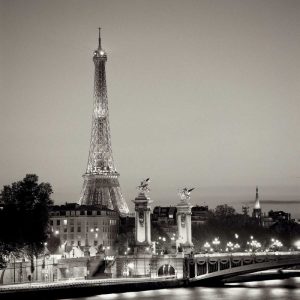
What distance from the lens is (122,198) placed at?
419 ft

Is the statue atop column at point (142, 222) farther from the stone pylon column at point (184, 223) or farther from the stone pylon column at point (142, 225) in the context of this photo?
the stone pylon column at point (184, 223)

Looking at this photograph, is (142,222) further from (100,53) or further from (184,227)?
(100,53)

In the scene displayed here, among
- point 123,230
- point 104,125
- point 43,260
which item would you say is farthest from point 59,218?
point 43,260

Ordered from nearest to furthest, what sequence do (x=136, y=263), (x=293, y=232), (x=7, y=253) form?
1. (x=7, y=253)
2. (x=136, y=263)
3. (x=293, y=232)

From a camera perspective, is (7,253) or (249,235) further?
(249,235)

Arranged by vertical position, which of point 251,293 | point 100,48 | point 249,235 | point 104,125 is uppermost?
point 100,48

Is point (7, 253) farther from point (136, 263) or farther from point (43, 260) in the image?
point (136, 263)

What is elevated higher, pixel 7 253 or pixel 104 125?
pixel 104 125

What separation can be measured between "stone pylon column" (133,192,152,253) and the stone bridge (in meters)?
6.18

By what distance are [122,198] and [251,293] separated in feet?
207

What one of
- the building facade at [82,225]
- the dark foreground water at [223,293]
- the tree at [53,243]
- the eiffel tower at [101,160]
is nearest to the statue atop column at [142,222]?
the dark foreground water at [223,293]

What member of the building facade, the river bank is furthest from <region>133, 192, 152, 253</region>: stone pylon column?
the building facade

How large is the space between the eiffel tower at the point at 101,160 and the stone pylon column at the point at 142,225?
40.8m

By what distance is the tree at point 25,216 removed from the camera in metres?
62.6
